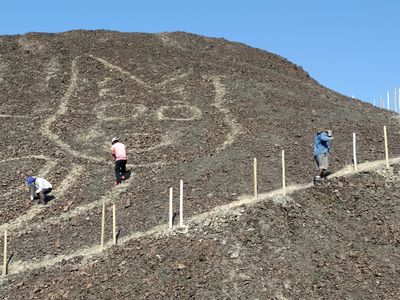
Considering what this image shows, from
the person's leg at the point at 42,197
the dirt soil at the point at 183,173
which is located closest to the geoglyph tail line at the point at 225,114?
the dirt soil at the point at 183,173

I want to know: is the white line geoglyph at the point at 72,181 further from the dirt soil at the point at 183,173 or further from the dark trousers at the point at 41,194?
the dark trousers at the point at 41,194

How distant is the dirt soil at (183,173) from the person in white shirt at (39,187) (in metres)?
0.36

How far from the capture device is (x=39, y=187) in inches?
818

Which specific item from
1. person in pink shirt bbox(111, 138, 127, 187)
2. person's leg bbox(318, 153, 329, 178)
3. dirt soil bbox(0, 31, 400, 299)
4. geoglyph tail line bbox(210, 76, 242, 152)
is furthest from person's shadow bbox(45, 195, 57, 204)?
person's leg bbox(318, 153, 329, 178)

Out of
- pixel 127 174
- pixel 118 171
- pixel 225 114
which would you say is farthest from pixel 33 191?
pixel 225 114

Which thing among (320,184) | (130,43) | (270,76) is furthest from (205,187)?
(130,43)

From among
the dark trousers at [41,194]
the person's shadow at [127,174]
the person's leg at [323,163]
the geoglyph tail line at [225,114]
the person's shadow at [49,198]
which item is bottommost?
the person's shadow at [49,198]

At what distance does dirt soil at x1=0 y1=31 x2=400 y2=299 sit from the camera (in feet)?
48.1

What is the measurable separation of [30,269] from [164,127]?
10868 mm

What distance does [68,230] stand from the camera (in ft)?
60.4

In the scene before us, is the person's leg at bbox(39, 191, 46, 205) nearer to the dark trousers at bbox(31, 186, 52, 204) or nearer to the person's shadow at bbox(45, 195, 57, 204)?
the dark trousers at bbox(31, 186, 52, 204)

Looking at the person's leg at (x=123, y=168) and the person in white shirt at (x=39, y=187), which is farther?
the person's leg at (x=123, y=168)

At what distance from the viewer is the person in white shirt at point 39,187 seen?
67.9ft

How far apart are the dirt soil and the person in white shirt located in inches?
14.3
